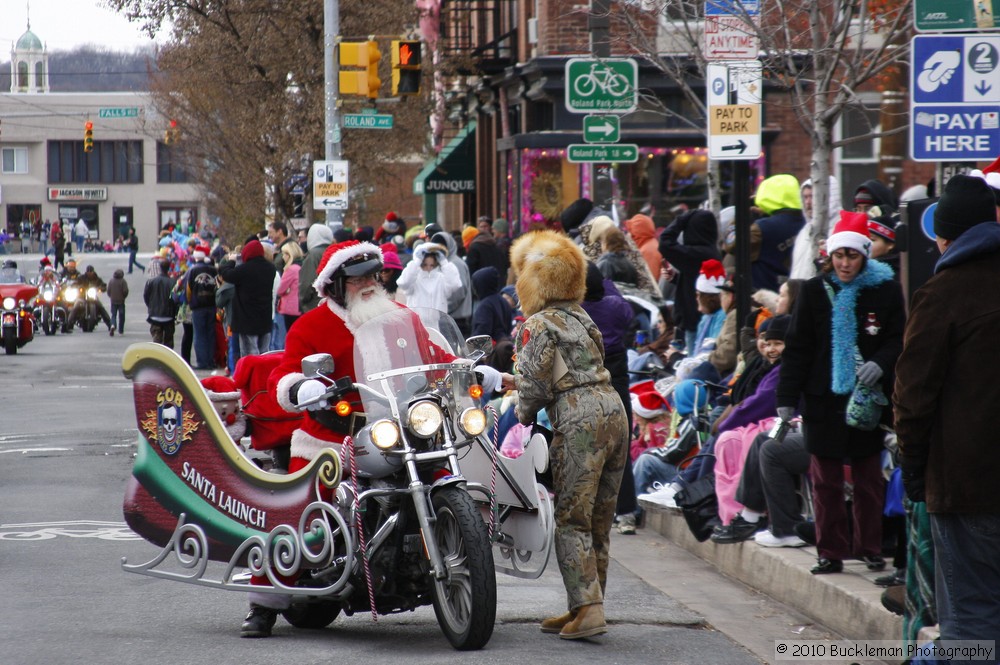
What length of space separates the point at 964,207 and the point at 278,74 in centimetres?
2689

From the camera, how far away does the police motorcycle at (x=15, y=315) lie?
28312mm

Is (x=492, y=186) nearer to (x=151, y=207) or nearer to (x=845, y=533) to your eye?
(x=845, y=533)

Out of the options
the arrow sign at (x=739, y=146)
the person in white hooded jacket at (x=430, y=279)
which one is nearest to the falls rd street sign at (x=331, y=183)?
the person in white hooded jacket at (x=430, y=279)

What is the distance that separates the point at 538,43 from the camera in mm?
26703

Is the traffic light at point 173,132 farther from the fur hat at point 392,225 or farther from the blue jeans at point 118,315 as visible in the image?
the fur hat at point 392,225

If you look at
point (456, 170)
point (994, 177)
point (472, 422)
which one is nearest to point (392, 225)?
point (456, 170)

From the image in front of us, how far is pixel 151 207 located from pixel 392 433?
102186 mm

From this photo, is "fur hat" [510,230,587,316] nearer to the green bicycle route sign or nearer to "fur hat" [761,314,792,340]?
"fur hat" [761,314,792,340]

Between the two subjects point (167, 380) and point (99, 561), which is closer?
point (167, 380)

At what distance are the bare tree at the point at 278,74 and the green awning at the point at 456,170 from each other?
33.7 inches

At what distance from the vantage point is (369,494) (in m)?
6.59

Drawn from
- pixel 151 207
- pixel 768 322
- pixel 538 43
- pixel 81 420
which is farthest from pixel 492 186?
pixel 151 207

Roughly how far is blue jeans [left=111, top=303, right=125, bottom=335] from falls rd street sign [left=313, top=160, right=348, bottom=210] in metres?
13.8

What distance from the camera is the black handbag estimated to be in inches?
359
